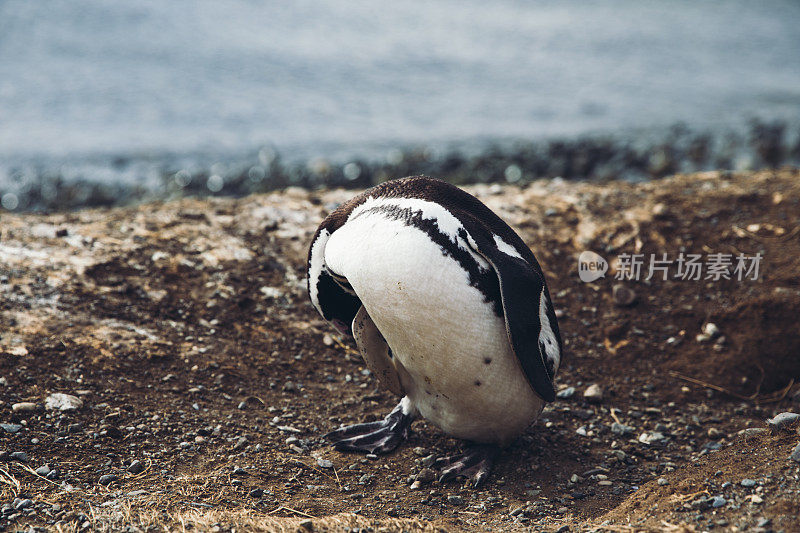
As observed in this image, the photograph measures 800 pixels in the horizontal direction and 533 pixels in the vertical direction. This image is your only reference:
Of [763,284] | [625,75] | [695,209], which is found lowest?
[763,284]

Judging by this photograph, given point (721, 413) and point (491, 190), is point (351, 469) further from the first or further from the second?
point (491, 190)

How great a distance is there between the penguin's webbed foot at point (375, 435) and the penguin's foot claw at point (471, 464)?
0.19 metres

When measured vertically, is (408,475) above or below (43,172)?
below

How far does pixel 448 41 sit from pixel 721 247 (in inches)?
298

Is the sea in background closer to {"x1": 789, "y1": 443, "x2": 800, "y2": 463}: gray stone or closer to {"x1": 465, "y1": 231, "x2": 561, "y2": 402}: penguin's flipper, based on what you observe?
{"x1": 465, "y1": 231, "x2": 561, "y2": 402}: penguin's flipper

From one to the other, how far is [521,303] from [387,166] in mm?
4475

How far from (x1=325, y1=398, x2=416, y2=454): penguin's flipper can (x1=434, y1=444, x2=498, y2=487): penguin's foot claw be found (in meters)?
0.19

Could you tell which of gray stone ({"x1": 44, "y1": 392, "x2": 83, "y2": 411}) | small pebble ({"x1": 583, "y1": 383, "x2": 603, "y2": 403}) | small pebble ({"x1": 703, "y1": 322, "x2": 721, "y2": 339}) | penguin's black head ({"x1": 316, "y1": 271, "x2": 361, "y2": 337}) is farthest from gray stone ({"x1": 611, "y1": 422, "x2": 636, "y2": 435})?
gray stone ({"x1": 44, "y1": 392, "x2": 83, "y2": 411})

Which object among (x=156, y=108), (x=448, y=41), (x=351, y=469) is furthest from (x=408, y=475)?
(x=448, y=41)

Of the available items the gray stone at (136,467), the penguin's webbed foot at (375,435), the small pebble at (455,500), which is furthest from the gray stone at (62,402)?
the small pebble at (455,500)

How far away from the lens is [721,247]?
388 centimetres

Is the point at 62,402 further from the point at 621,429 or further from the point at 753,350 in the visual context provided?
the point at 753,350

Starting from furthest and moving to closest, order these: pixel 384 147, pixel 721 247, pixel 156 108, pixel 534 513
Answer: pixel 156 108, pixel 384 147, pixel 721 247, pixel 534 513

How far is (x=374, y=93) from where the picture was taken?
28.7 feet
